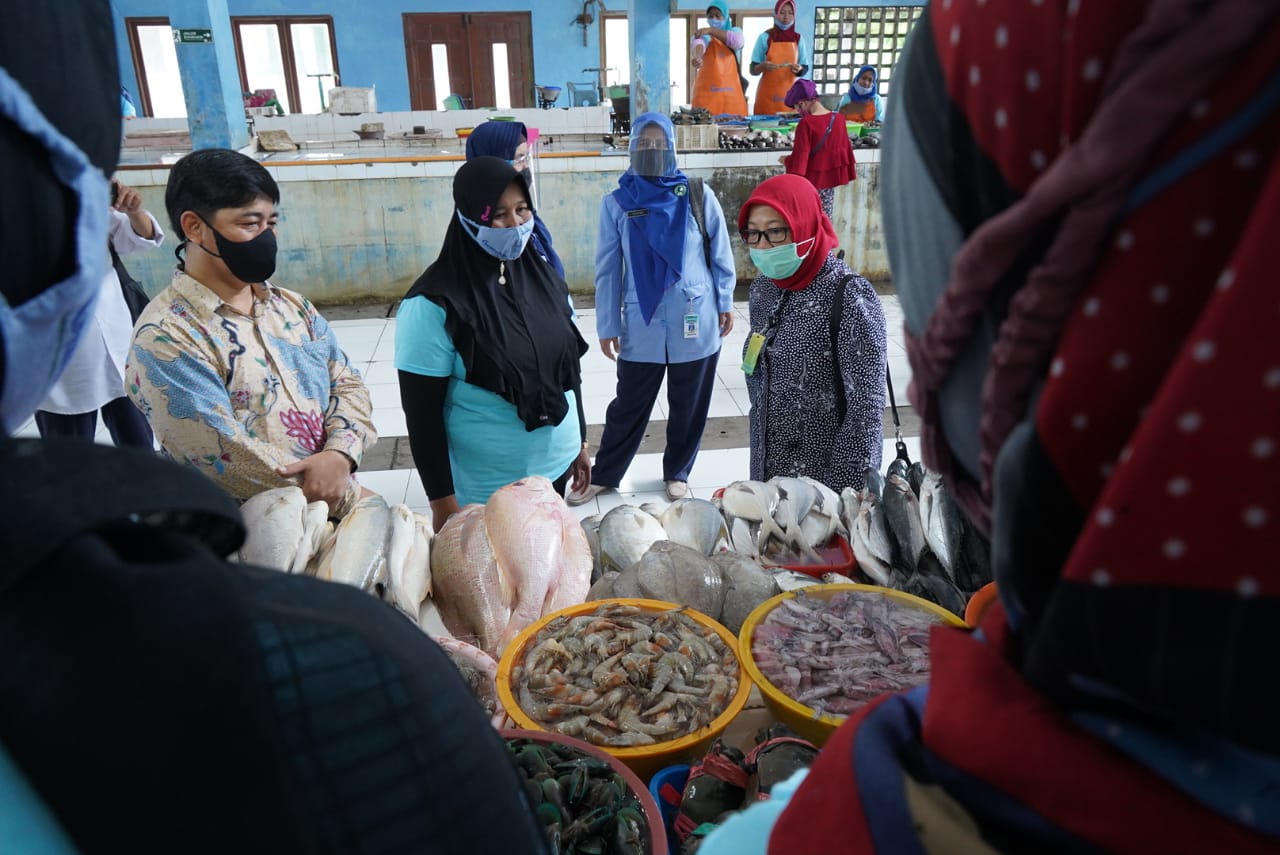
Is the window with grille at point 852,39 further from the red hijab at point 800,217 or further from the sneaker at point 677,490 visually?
the red hijab at point 800,217

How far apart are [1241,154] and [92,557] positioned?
0.62 metres

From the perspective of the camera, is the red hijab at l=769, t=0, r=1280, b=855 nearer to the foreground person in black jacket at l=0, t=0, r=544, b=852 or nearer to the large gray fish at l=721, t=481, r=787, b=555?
the foreground person in black jacket at l=0, t=0, r=544, b=852

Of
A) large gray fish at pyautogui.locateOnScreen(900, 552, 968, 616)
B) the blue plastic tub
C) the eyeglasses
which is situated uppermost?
the eyeglasses

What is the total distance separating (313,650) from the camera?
0.49m

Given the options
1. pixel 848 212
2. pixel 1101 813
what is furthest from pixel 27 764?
pixel 848 212

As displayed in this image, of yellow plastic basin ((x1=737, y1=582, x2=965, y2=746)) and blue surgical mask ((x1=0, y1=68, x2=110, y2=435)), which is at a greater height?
blue surgical mask ((x1=0, y1=68, x2=110, y2=435))

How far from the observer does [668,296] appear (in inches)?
160

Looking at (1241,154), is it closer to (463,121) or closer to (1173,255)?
(1173,255)

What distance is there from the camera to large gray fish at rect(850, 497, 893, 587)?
200 centimetres

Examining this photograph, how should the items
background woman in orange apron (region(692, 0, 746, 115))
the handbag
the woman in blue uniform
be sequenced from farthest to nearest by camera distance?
1. background woman in orange apron (region(692, 0, 746, 115))
2. the woman in blue uniform
3. the handbag

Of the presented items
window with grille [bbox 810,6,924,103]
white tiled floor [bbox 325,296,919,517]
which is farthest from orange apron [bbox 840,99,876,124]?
window with grille [bbox 810,6,924,103]

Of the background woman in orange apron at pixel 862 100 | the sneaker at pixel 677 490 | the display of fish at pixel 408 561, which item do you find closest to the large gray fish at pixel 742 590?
the display of fish at pixel 408 561

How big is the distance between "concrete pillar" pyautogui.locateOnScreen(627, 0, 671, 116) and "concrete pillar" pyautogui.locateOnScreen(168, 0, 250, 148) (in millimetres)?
4191

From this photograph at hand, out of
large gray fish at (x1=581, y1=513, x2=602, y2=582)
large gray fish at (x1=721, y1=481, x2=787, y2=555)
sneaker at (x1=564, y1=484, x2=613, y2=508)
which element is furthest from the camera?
sneaker at (x1=564, y1=484, x2=613, y2=508)
